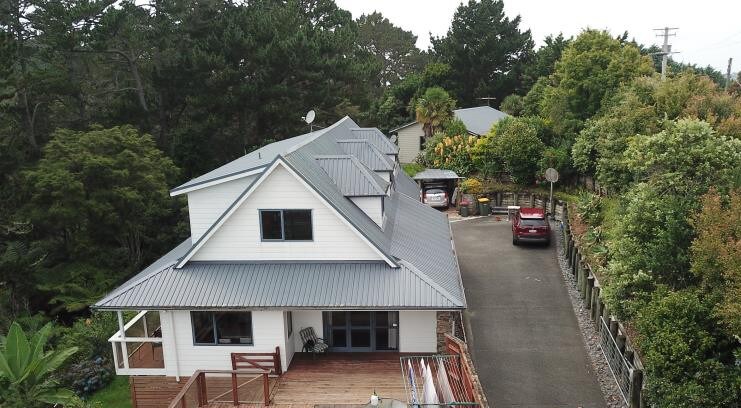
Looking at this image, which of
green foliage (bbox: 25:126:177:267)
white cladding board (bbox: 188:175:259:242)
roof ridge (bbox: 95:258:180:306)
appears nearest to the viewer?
roof ridge (bbox: 95:258:180:306)

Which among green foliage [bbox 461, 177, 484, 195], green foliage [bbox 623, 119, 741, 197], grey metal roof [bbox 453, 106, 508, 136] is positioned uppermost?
grey metal roof [bbox 453, 106, 508, 136]

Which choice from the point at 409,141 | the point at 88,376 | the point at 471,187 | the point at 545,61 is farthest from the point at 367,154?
the point at 545,61

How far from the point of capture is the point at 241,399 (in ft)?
46.6

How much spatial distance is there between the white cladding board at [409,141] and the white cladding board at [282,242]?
32251mm

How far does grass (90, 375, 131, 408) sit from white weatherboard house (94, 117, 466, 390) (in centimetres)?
146

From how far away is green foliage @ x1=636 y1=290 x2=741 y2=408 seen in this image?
11.4 metres

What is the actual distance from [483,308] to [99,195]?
18.9m

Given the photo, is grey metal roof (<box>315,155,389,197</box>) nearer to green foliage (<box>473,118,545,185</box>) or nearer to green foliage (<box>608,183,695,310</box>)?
green foliage (<box>608,183,695,310</box>)

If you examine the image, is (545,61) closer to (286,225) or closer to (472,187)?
(472,187)

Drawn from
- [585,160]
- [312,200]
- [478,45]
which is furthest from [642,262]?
[478,45]

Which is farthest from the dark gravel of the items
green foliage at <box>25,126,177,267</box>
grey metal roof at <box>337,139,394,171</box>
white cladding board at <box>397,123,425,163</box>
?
white cladding board at <box>397,123,425,163</box>

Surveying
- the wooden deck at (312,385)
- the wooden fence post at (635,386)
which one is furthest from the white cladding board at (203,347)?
the wooden fence post at (635,386)

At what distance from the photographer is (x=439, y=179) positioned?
3719 centimetres

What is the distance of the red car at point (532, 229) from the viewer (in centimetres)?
2705
